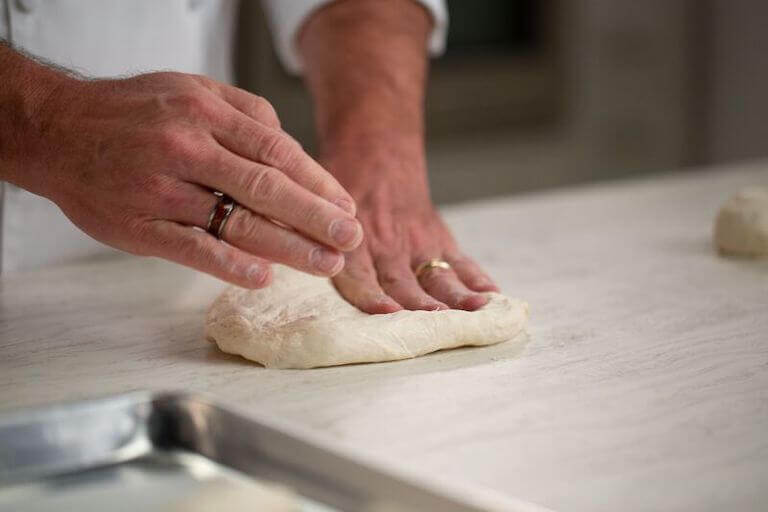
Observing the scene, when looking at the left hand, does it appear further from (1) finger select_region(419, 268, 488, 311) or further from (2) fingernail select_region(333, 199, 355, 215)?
(2) fingernail select_region(333, 199, 355, 215)

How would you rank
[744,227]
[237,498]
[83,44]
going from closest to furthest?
[237,498], [744,227], [83,44]

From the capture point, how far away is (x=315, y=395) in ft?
2.55

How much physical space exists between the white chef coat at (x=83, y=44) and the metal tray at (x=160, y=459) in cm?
64

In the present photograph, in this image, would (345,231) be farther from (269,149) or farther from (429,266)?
(429,266)

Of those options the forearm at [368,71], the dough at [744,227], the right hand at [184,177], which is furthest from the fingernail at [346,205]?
the dough at [744,227]

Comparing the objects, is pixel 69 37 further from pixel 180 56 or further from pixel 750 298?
pixel 750 298

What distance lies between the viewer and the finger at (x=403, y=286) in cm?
94

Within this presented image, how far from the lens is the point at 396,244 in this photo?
1092 mm

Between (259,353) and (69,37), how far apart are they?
0.69 m

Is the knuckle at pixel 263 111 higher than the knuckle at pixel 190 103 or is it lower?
lower

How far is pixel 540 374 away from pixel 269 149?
0.30 m

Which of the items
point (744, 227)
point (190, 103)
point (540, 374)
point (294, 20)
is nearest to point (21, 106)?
point (190, 103)

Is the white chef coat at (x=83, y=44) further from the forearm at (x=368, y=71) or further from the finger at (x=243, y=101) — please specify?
the finger at (x=243, y=101)

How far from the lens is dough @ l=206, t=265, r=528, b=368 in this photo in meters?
0.84
